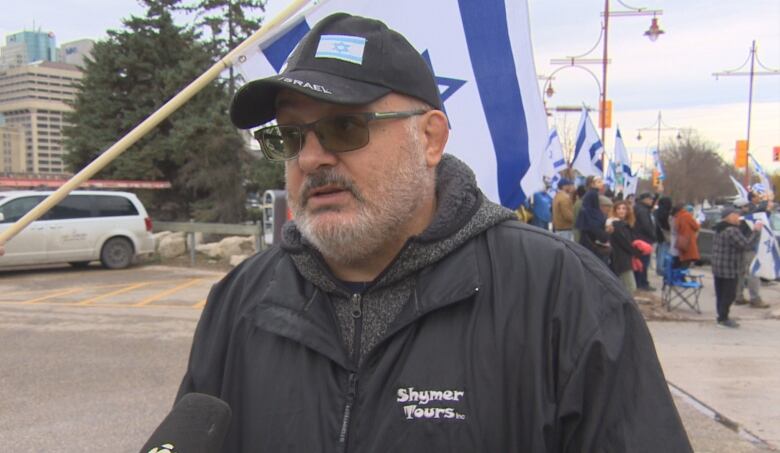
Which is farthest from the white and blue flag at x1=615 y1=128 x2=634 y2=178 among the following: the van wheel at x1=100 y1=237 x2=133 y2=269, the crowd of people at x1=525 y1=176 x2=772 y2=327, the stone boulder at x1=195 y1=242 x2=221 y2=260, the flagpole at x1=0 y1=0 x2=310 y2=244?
the flagpole at x1=0 y1=0 x2=310 y2=244

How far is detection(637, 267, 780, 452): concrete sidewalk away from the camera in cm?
499

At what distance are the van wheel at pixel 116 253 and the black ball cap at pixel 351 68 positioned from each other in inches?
540

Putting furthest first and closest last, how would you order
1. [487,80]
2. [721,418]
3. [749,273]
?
[749,273] → [721,418] → [487,80]

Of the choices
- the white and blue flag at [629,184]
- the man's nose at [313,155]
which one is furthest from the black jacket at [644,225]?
the man's nose at [313,155]

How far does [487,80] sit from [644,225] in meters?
8.63

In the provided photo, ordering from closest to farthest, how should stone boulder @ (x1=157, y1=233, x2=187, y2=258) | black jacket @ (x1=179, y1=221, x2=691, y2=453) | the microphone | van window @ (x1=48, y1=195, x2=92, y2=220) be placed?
the microphone, black jacket @ (x1=179, y1=221, x2=691, y2=453), van window @ (x1=48, y1=195, x2=92, y2=220), stone boulder @ (x1=157, y1=233, x2=187, y2=258)

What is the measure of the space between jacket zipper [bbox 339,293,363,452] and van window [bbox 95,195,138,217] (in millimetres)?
13861

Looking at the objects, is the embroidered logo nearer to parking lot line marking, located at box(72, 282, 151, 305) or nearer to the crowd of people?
the crowd of people

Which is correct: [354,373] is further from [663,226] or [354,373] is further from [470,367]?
[663,226]

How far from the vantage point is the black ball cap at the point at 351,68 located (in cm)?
A: 168

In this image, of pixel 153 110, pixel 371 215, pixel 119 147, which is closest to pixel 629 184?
pixel 153 110

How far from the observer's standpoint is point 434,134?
189 cm

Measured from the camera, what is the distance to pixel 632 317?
1514mm

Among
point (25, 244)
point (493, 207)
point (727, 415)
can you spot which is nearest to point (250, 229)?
point (25, 244)
